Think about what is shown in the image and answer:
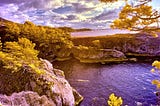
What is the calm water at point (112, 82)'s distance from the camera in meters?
31.9

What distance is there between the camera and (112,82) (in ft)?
132

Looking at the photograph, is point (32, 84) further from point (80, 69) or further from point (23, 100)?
point (80, 69)

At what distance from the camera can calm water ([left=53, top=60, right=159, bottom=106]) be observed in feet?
105

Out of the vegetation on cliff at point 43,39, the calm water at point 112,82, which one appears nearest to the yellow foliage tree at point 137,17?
the calm water at point 112,82

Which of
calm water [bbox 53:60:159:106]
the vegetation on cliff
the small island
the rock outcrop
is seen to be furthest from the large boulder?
the vegetation on cliff

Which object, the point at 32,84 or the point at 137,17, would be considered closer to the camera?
the point at 137,17

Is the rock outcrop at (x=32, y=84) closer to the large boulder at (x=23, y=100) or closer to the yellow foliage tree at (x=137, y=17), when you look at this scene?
the large boulder at (x=23, y=100)

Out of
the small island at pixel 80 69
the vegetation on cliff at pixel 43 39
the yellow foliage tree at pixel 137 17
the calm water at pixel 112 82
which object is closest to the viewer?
the yellow foliage tree at pixel 137 17

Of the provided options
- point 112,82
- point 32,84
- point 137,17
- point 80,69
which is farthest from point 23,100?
point 80,69

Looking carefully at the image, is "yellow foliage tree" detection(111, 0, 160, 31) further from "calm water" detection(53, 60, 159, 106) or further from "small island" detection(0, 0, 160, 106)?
"calm water" detection(53, 60, 159, 106)

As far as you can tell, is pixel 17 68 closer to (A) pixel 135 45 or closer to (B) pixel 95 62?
(B) pixel 95 62

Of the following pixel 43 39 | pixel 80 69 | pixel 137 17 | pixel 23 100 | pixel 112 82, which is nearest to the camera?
pixel 137 17

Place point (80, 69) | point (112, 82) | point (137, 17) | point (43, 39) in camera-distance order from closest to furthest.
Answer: point (137, 17) → point (112, 82) → point (80, 69) → point (43, 39)

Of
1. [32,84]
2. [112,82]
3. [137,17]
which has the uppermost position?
[137,17]
